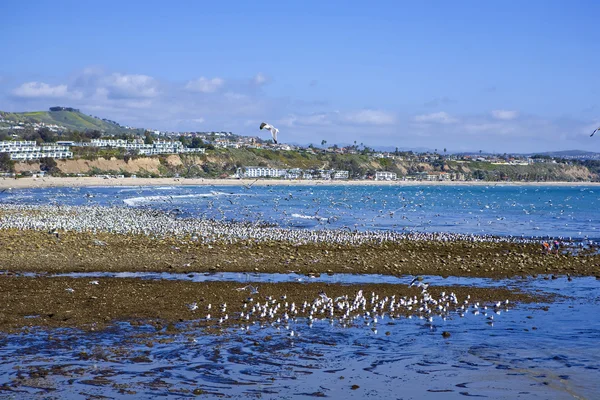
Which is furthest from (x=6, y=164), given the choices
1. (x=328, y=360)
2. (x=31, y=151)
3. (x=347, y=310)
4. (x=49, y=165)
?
(x=328, y=360)

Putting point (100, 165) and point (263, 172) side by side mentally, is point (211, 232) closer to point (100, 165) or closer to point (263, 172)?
point (100, 165)

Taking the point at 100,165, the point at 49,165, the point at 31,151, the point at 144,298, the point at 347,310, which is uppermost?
the point at 31,151

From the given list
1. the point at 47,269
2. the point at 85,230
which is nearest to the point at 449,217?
the point at 85,230

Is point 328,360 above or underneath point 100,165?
underneath

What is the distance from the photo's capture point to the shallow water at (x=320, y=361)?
42.6 feet

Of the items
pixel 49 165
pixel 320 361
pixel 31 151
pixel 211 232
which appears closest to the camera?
pixel 320 361

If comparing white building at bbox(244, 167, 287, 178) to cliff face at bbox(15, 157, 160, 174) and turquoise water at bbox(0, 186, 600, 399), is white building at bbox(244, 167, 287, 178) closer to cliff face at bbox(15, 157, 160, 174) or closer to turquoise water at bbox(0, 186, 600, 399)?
cliff face at bbox(15, 157, 160, 174)

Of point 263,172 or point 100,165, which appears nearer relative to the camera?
point 100,165

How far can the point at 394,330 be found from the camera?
17312 mm

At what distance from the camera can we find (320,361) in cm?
1469

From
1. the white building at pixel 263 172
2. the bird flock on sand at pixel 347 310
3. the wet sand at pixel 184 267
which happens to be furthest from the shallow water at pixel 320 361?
the white building at pixel 263 172

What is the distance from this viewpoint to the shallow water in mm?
12984

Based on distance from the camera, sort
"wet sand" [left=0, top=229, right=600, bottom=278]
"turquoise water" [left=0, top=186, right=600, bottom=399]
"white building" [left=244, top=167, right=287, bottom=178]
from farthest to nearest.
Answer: "white building" [left=244, top=167, right=287, bottom=178] < "wet sand" [left=0, top=229, right=600, bottom=278] < "turquoise water" [left=0, top=186, right=600, bottom=399]

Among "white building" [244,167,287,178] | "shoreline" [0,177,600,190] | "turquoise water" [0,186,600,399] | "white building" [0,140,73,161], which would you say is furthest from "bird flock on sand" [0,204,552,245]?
"white building" [244,167,287,178]
